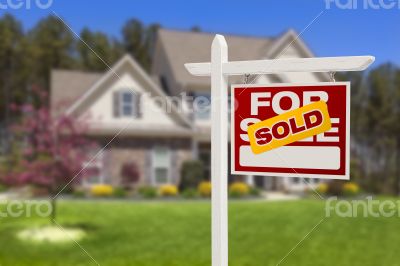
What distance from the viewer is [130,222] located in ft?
40.8

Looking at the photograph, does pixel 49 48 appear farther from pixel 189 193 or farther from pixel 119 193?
pixel 189 193

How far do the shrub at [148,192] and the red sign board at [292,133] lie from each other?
1263cm

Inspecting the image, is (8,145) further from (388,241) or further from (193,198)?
(388,241)

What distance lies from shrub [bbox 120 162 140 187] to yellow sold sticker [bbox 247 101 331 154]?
44.5ft

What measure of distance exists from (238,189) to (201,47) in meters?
6.03

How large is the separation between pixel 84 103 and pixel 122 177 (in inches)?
113

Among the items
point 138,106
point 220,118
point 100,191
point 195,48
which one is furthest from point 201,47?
point 220,118

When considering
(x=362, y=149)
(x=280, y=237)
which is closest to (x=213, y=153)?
(x=280, y=237)

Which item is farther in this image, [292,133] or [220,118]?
[220,118]

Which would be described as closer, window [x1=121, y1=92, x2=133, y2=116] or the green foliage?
the green foliage

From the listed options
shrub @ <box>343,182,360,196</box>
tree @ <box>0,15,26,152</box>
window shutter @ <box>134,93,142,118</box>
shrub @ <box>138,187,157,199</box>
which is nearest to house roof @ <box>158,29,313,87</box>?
window shutter @ <box>134,93,142,118</box>

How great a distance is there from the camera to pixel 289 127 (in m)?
3.62

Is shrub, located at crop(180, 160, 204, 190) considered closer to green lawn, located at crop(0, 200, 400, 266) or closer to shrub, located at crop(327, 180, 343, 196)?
green lawn, located at crop(0, 200, 400, 266)

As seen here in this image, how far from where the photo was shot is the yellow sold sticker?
3.56 m
